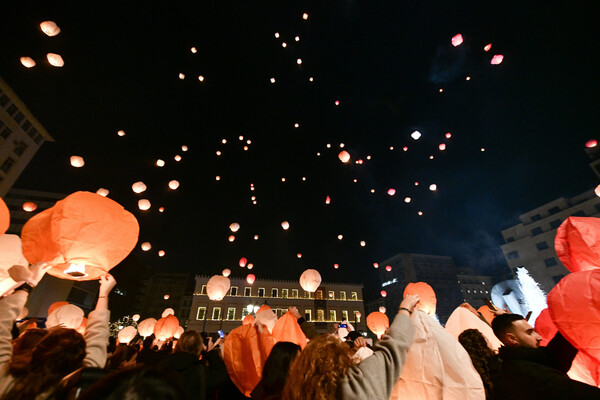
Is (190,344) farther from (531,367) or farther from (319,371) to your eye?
(531,367)

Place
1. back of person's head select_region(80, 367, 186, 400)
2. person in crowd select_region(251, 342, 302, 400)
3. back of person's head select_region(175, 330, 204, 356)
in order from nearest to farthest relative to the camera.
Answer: back of person's head select_region(80, 367, 186, 400)
person in crowd select_region(251, 342, 302, 400)
back of person's head select_region(175, 330, 204, 356)

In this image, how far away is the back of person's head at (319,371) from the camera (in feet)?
4.54

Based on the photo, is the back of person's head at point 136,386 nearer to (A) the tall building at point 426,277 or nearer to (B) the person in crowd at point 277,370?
(B) the person in crowd at point 277,370

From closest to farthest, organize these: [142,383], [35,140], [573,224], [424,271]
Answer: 1. [142,383]
2. [573,224]
3. [35,140]
4. [424,271]

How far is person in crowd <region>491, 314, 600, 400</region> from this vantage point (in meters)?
1.61

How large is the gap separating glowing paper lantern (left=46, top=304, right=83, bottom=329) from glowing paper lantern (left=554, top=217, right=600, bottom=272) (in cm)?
775

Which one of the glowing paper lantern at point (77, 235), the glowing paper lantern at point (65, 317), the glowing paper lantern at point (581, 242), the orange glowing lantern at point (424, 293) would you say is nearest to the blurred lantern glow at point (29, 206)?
the glowing paper lantern at point (65, 317)

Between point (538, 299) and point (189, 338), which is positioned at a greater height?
point (538, 299)

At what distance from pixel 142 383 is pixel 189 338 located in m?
2.46

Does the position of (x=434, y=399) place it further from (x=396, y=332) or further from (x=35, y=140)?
(x=35, y=140)

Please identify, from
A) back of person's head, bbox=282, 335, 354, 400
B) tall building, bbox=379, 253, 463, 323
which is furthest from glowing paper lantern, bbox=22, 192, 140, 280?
tall building, bbox=379, 253, 463, 323

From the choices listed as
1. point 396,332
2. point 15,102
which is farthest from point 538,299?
point 15,102

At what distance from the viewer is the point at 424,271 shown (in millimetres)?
50531

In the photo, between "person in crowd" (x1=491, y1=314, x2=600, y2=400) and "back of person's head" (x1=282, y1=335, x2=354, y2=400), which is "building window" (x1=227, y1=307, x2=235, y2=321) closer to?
"person in crowd" (x1=491, y1=314, x2=600, y2=400)
